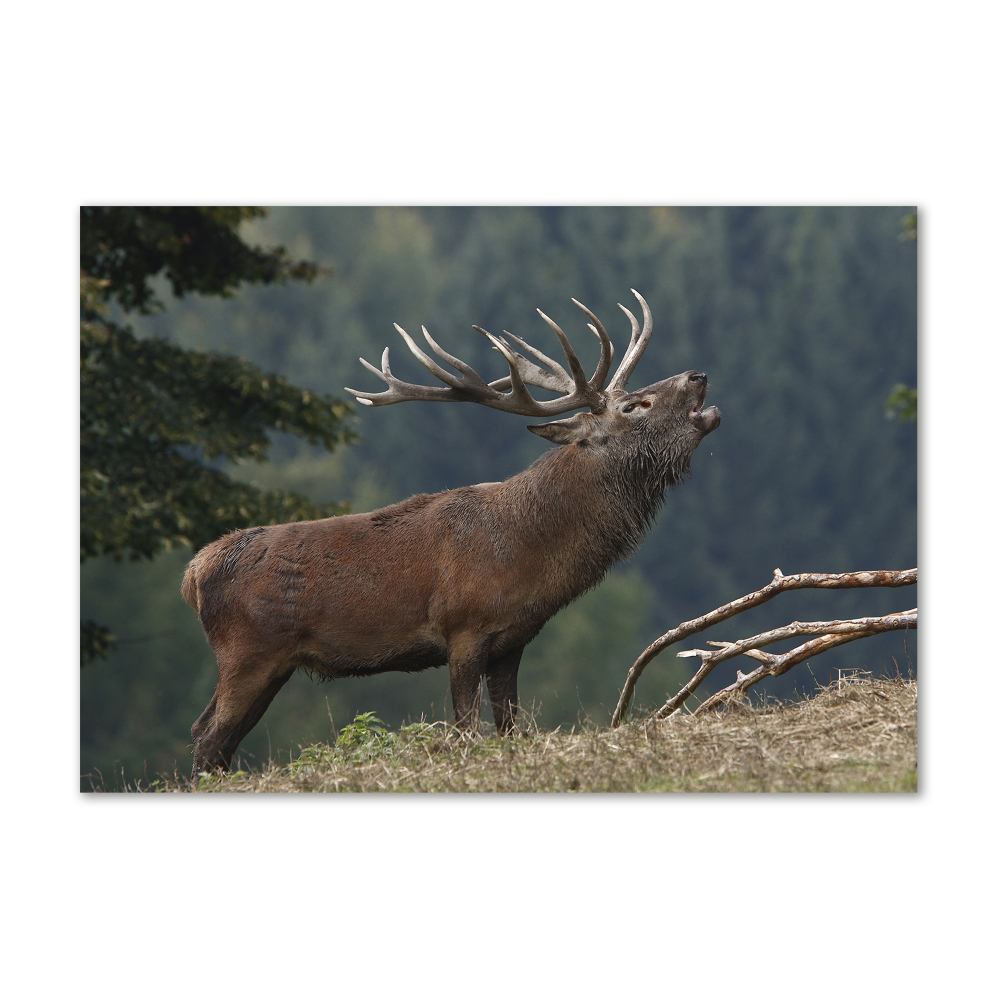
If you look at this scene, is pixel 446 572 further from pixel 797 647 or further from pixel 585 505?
pixel 797 647

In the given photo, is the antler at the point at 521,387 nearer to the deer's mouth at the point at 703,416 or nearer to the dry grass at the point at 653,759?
the deer's mouth at the point at 703,416

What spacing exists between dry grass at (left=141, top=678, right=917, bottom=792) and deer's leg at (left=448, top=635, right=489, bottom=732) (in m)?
0.10

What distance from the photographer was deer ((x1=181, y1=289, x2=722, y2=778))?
5.04 m

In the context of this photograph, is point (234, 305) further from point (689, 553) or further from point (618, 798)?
point (618, 798)

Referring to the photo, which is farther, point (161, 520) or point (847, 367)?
point (847, 367)

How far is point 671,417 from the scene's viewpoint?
5.33 m

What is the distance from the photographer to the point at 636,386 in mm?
17406

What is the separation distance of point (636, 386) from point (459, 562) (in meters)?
12.7

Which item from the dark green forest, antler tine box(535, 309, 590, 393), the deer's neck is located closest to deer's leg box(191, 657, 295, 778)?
the deer's neck

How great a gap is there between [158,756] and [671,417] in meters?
13.7

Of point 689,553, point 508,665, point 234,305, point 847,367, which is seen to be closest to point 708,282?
point 847,367

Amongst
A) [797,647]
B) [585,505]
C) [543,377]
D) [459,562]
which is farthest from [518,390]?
[797,647]
